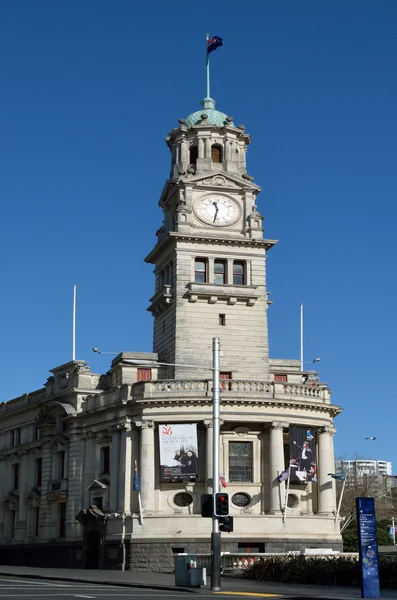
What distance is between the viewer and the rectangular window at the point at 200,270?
6706 cm

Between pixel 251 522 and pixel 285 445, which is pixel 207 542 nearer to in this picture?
pixel 251 522

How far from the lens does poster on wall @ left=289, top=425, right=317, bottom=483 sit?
58.8m

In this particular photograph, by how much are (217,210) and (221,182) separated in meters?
2.08

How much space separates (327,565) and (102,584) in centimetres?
993

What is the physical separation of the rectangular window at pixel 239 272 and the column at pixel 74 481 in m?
15.7

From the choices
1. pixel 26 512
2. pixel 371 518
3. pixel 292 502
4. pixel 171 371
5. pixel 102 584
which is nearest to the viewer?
pixel 371 518

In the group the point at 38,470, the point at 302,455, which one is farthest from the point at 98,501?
the point at 302,455

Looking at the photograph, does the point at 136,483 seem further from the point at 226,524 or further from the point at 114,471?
the point at 226,524

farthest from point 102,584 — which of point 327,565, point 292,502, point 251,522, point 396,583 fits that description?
point 292,502

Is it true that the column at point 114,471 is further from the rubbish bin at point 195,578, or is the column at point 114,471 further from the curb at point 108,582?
the rubbish bin at point 195,578

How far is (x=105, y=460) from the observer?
64.0 meters

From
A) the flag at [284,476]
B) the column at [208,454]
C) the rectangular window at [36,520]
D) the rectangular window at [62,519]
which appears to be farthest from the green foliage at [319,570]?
the rectangular window at [36,520]

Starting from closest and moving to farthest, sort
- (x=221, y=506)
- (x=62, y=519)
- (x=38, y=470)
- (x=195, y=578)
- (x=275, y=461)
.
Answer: (x=221, y=506) → (x=195, y=578) → (x=275, y=461) → (x=62, y=519) → (x=38, y=470)

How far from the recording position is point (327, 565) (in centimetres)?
3944
